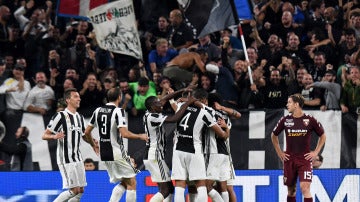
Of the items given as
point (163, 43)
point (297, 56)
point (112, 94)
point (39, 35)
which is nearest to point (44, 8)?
point (39, 35)

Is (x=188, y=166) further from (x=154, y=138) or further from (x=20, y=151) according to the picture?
(x=20, y=151)

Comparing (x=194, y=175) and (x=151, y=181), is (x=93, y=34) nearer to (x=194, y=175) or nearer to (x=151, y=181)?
(x=151, y=181)

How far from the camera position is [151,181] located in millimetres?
20797

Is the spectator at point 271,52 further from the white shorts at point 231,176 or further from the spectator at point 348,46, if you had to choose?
the white shorts at point 231,176

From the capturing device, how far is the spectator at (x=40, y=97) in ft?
75.7

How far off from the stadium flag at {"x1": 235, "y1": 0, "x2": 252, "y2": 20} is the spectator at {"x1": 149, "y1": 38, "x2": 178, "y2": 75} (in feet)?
5.21

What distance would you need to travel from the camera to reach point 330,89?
2225 centimetres

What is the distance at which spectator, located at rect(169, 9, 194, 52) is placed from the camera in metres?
24.6

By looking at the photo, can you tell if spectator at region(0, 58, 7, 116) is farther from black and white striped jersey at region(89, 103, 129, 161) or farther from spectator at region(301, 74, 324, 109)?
spectator at region(301, 74, 324, 109)

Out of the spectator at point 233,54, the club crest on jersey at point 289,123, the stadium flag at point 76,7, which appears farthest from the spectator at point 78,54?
the club crest on jersey at point 289,123

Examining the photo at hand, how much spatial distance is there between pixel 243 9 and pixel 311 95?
108 inches

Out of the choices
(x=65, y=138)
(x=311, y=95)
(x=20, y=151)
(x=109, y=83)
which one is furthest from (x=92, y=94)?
(x=311, y=95)

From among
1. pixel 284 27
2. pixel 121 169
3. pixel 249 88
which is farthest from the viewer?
pixel 284 27

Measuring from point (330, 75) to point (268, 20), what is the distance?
10.4 ft
